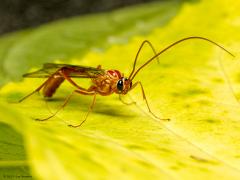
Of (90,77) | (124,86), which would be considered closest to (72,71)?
(90,77)

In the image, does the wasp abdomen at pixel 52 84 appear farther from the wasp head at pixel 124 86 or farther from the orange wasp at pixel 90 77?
the wasp head at pixel 124 86

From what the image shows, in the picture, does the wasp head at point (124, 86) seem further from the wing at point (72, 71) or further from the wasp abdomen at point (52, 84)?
the wasp abdomen at point (52, 84)

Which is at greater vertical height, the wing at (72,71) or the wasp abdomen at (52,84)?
the wing at (72,71)

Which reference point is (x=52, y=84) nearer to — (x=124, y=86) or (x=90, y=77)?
(x=90, y=77)

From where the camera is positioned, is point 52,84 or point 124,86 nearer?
point 124,86

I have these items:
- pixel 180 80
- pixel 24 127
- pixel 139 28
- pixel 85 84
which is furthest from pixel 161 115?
pixel 139 28

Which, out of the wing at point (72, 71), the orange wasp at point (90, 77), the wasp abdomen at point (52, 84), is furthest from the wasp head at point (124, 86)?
the wasp abdomen at point (52, 84)

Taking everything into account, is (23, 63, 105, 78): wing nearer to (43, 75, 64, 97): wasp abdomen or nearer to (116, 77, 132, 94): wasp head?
(43, 75, 64, 97): wasp abdomen

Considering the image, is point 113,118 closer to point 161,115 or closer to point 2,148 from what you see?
point 161,115
